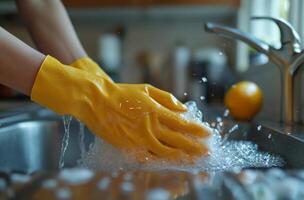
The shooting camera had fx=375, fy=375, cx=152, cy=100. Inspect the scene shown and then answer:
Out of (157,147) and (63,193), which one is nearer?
(63,193)

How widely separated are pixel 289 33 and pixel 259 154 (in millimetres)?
256

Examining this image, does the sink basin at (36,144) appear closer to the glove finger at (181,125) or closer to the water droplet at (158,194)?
the glove finger at (181,125)

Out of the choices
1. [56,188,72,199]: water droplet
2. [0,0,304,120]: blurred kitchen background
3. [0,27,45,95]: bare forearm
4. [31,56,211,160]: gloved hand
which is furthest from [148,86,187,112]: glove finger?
[0,0,304,120]: blurred kitchen background

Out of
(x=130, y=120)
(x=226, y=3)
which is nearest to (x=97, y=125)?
(x=130, y=120)

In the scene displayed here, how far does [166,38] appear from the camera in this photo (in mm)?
1972

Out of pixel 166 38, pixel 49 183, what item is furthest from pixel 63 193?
pixel 166 38

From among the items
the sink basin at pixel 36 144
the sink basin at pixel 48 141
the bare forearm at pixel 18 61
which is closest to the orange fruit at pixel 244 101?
the sink basin at pixel 48 141

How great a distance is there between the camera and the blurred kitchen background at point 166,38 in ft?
5.04

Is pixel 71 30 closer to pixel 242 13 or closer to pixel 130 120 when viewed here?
pixel 130 120

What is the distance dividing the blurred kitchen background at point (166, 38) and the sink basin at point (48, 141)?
0.63 meters

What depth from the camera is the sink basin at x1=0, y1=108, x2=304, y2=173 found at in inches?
24.5

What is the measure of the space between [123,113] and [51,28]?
420 mm

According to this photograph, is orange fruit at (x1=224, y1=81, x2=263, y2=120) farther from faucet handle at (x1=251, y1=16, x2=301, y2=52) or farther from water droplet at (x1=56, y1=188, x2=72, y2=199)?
water droplet at (x1=56, y1=188, x2=72, y2=199)

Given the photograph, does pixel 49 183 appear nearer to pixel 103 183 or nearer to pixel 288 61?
pixel 103 183
